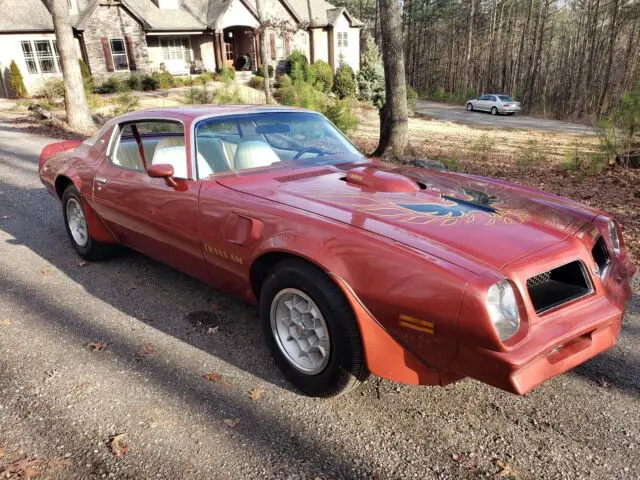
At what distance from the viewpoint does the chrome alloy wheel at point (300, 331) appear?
2.61 metres

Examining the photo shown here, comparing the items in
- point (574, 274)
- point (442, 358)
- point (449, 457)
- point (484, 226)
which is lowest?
point (449, 457)

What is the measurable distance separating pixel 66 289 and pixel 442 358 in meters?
3.52

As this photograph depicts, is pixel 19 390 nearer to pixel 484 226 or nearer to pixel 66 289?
pixel 66 289

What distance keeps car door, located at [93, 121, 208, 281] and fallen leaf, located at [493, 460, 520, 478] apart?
2.20 m

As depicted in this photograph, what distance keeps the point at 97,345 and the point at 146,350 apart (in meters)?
0.38

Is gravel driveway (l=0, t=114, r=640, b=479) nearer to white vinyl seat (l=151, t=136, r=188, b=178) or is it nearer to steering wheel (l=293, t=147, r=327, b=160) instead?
white vinyl seat (l=151, t=136, r=188, b=178)

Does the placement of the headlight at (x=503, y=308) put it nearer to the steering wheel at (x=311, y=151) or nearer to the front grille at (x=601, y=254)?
the front grille at (x=601, y=254)

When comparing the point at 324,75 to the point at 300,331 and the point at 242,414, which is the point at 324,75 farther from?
the point at 242,414

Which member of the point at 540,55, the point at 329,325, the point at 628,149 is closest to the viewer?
the point at 329,325

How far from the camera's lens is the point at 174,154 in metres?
3.86

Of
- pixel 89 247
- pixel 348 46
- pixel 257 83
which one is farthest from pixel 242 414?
pixel 348 46

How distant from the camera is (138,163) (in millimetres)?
4199

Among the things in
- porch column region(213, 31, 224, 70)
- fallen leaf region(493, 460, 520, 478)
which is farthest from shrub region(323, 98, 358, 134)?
porch column region(213, 31, 224, 70)

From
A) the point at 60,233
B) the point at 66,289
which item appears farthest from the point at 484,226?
the point at 60,233
